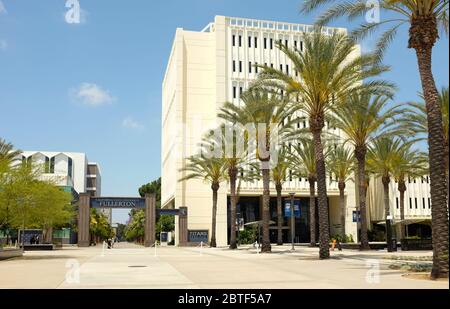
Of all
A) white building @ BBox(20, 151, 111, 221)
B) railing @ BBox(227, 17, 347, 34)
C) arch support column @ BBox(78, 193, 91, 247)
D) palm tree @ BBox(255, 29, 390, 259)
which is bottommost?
arch support column @ BBox(78, 193, 91, 247)

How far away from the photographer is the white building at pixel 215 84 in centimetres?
6688

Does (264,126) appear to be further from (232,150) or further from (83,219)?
(83,219)

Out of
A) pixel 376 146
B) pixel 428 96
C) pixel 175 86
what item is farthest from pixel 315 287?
pixel 175 86

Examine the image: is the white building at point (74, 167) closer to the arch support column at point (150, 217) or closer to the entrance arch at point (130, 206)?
the entrance arch at point (130, 206)

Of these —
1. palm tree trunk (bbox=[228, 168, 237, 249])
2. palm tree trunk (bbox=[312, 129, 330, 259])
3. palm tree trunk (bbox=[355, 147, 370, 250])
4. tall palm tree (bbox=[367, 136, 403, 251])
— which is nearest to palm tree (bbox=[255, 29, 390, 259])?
palm tree trunk (bbox=[312, 129, 330, 259])

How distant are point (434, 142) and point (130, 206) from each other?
163ft

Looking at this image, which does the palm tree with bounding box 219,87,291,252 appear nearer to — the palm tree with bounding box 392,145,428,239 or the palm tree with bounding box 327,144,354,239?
the palm tree with bounding box 327,144,354,239

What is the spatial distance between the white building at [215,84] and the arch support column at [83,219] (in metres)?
11.4

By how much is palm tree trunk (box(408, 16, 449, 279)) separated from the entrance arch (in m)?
48.0

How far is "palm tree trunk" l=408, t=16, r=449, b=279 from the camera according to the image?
15.6 meters

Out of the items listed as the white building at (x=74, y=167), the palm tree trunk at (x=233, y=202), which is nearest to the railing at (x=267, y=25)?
the palm tree trunk at (x=233, y=202)

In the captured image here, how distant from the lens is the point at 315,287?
510 inches
